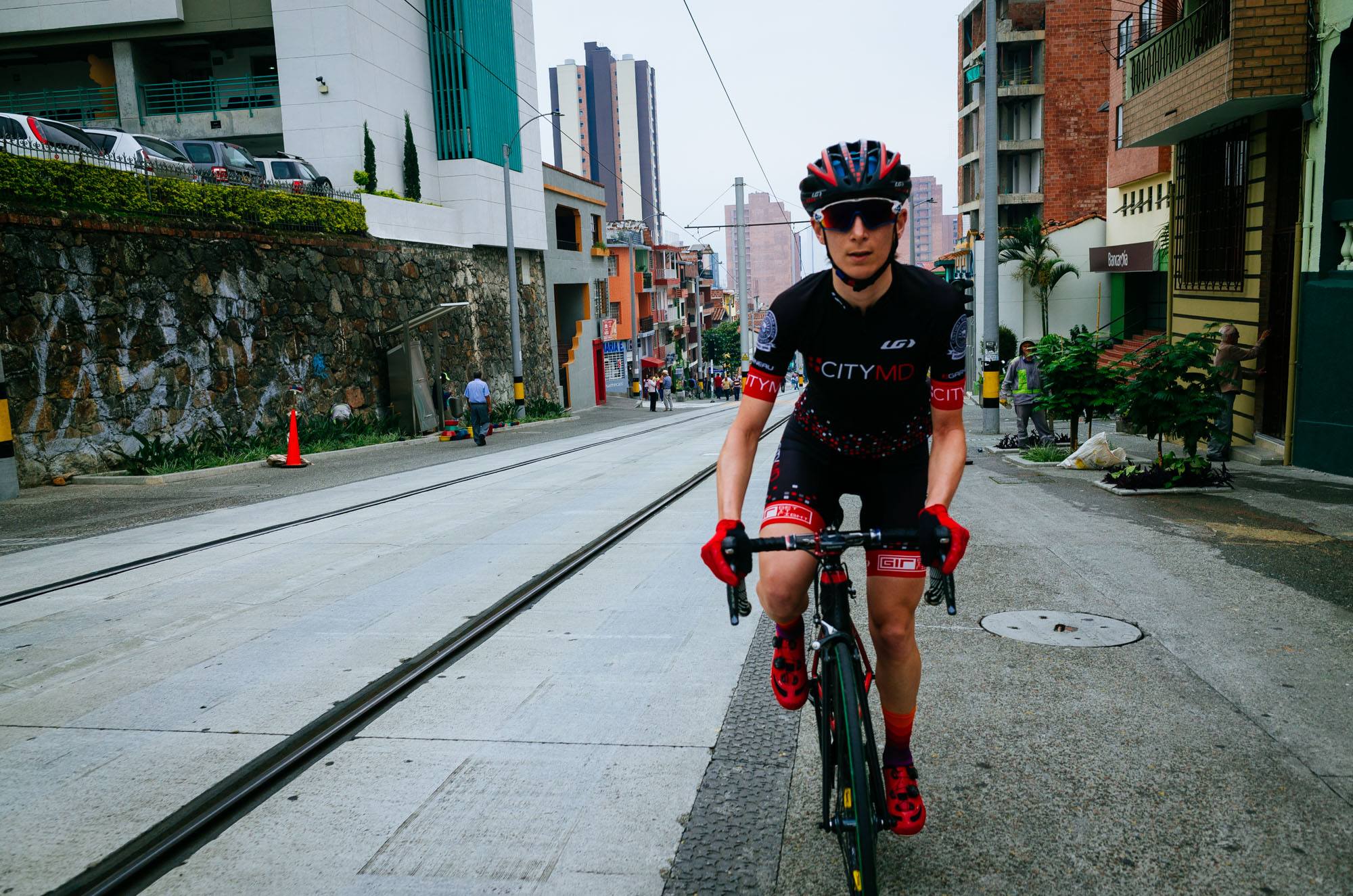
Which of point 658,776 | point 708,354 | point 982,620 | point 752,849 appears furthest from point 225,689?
point 708,354

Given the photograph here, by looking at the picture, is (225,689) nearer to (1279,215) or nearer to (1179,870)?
(1179,870)

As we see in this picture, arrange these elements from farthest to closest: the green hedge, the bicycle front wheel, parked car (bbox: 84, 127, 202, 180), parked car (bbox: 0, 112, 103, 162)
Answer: parked car (bbox: 84, 127, 202, 180)
parked car (bbox: 0, 112, 103, 162)
the green hedge
the bicycle front wheel

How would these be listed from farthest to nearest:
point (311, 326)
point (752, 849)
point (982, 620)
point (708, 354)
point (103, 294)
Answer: point (708, 354) < point (311, 326) < point (103, 294) < point (982, 620) < point (752, 849)

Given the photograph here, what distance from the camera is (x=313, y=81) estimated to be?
1057 inches

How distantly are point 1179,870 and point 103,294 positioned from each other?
18.0 m

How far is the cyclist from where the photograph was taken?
114 inches

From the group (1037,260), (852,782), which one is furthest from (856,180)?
(1037,260)

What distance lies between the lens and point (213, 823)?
337 cm

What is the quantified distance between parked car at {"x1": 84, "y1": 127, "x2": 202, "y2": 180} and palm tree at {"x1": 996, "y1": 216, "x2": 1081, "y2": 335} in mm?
29348

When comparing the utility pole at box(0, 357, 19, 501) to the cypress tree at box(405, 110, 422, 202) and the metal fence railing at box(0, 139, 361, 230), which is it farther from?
the cypress tree at box(405, 110, 422, 202)

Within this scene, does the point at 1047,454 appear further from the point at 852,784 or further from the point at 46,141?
the point at 46,141

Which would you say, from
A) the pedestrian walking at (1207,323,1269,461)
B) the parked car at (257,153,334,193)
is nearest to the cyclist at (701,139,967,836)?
the pedestrian walking at (1207,323,1269,461)

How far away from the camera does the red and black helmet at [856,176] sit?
2877 millimetres

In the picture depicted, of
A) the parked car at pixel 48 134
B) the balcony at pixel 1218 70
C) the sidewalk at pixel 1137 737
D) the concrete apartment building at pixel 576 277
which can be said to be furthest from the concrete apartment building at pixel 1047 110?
the sidewalk at pixel 1137 737
